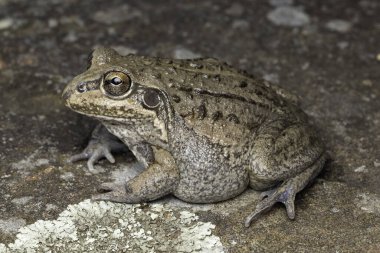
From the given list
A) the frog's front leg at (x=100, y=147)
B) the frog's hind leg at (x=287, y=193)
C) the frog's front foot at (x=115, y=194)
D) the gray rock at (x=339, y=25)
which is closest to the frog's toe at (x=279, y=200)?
the frog's hind leg at (x=287, y=193)

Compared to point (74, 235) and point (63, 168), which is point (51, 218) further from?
point (63, 168)

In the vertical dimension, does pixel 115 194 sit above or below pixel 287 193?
below

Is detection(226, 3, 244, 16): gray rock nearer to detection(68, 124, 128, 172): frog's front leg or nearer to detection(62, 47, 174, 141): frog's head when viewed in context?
detection(68, 124, 128, 172): frog's front leg

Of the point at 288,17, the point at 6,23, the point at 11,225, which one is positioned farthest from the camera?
the point at 288,17

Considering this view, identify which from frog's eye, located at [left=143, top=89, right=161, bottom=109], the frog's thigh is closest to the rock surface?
the frog's thigh

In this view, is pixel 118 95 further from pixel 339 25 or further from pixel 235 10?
pixel 339 25

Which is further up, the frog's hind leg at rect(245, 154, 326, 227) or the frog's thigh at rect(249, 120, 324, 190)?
the frog's thigh at rect(249, 120, 324, 190)

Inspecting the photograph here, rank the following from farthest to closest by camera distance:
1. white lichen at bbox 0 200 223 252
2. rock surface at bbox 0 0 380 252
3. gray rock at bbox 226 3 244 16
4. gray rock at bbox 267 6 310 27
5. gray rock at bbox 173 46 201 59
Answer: gray rock at bbox 226 3 244 16, gray rock at bbox 267 6 310 27, gray rock at bbox 173 46 201 59, rock surface at bbox 0 0 380 252, white lichen at bbox 0 200 223 252

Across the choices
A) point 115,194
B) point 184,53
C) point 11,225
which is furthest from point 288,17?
point 11,225
